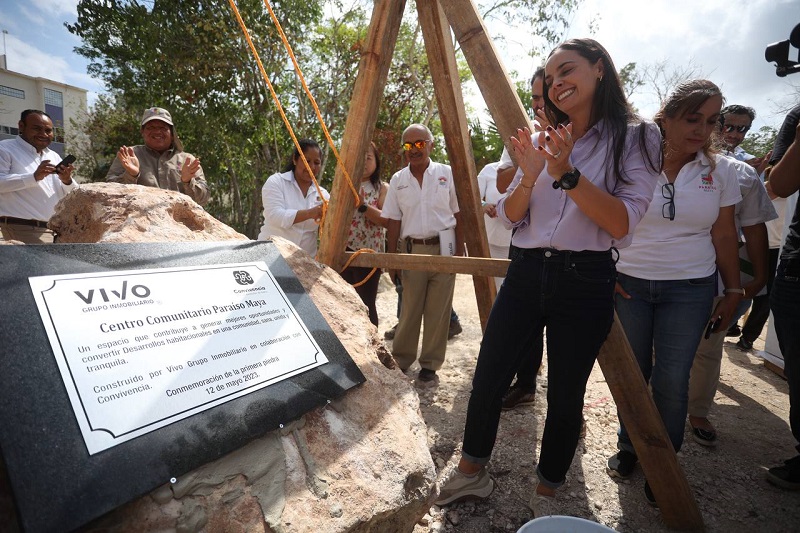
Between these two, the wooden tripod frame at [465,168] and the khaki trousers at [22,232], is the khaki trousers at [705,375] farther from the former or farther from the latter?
the khaki trousers at [22,232]

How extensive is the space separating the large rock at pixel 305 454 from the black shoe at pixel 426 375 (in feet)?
5.76

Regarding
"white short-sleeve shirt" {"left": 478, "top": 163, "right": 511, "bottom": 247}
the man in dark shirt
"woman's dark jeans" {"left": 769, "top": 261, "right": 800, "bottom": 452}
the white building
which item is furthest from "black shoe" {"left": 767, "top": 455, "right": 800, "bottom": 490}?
the white building

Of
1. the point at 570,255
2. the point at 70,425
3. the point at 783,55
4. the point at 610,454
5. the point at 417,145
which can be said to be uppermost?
the point at 783,55

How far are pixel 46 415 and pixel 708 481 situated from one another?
2.97 m

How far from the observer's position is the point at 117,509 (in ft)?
2.95

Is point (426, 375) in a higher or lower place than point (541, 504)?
lower

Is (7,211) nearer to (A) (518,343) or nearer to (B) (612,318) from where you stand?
(A) (518,343)

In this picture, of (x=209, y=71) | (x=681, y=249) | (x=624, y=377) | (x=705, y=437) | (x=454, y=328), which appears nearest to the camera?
(x=624, y=377)

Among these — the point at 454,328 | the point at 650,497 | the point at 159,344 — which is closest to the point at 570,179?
the point at 159,344

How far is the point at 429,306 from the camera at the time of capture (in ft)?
11.5

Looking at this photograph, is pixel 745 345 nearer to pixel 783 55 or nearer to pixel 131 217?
pixel 783 55

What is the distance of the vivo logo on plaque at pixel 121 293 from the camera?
1.08 metres

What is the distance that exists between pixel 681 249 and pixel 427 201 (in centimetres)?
189

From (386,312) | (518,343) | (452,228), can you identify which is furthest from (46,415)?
(386,312)
